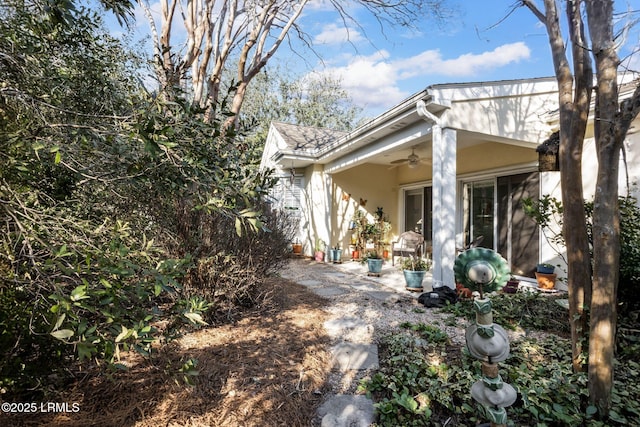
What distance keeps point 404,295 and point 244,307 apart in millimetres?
2626

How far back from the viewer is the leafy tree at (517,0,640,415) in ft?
6.71

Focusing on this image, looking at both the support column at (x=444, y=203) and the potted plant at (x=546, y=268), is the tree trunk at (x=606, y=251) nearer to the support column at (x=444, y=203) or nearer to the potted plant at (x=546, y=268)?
the support column at (x=444, y=203)

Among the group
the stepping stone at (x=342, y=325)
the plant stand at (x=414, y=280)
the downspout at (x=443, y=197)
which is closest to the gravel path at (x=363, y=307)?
the stepping stone at (x=342, y=325)

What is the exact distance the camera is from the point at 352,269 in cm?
827

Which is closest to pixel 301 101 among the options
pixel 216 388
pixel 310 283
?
pixel 310 283

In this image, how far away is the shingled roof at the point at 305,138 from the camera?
10062 millimetres

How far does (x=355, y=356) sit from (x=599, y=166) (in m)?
2.39

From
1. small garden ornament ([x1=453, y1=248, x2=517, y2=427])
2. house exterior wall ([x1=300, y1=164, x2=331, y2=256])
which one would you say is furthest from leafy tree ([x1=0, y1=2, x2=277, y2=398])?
house exterior wall ([x1=300, y1=164, x2=331, y2=256])

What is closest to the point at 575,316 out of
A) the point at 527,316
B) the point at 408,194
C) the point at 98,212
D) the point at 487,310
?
the point at 487,310

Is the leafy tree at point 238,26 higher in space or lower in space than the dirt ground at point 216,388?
higher

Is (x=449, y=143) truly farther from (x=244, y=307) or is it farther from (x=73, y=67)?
(x=73, y=67)

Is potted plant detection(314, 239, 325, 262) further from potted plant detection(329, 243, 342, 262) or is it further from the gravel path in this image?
the gravel path

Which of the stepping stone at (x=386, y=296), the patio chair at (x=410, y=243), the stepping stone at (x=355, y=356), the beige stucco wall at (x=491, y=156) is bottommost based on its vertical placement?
the stepping stone at (x=355, y=356)

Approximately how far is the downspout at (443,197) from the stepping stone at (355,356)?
236cm
